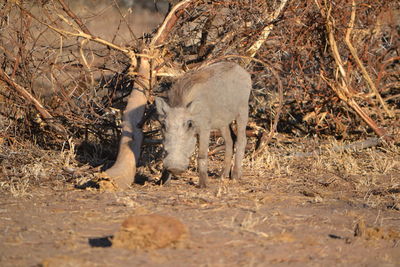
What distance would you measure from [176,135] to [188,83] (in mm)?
783

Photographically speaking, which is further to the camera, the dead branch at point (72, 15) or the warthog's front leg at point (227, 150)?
the dead branch at point (72, 15)

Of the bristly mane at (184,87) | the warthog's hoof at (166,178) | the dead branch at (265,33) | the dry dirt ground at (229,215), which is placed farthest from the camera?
the dead branch at (265,33)

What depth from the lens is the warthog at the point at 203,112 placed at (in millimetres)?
5941

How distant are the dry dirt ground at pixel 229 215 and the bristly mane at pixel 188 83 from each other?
0.97 meters

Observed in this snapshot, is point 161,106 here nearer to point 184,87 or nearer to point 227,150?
point 184,87

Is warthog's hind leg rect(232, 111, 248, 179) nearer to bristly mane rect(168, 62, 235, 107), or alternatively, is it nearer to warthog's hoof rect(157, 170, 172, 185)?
bristly mane rect(168, 62, 235, 107)

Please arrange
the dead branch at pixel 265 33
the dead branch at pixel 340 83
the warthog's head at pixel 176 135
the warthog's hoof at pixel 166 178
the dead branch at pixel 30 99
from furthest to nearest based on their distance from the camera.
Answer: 1. the dead branch at pixel 265 33
2. the dead branch at pixel 340 83
3. the dead branch at pixel 30 99
4. the warthog's hoof at pixel 166 178
5. the warthog's head at pixel 176 135

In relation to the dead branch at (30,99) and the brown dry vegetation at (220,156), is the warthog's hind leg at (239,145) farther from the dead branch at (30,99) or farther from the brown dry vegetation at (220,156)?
the dead branch at (30,99)

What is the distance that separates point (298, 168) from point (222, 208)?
8.69 feet

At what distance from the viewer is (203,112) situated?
6332mm

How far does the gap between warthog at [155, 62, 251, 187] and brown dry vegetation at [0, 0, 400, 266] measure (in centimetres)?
36

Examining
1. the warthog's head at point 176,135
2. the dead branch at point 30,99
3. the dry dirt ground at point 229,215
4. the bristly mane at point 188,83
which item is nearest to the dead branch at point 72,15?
the dead branch at point 30,99

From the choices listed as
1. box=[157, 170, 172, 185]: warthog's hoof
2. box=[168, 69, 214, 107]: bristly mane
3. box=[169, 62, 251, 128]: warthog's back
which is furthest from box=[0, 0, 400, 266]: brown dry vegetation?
box=[169, 62, 251, 128]: warthog's back

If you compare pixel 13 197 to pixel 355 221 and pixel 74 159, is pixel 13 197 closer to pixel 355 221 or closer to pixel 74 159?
pixel 74 159
